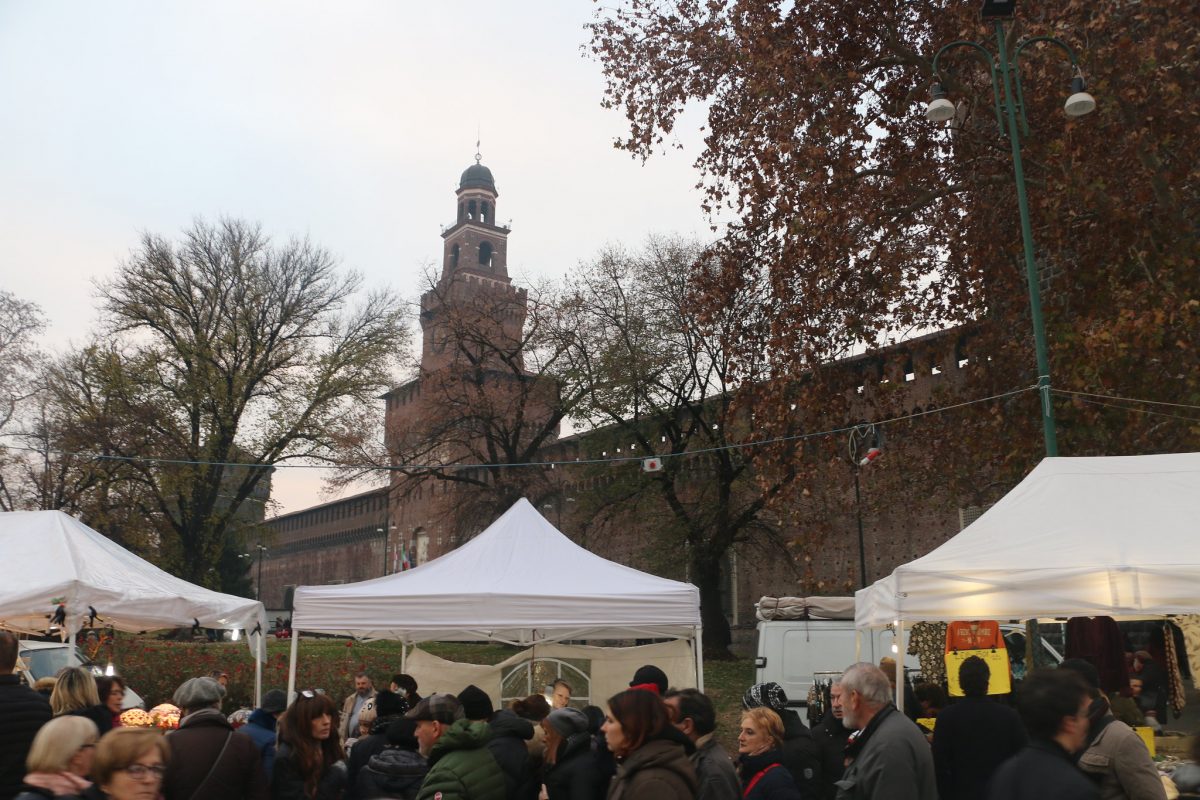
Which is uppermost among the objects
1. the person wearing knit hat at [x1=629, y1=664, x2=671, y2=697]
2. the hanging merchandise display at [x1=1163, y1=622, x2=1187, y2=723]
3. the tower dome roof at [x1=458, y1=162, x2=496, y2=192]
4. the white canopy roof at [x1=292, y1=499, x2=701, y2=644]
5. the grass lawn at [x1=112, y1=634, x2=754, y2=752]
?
the tower dome roof at [x1=458, y1=162, x2=496, y2=192]

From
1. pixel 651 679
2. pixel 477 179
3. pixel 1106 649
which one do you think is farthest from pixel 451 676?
pixel 477 179

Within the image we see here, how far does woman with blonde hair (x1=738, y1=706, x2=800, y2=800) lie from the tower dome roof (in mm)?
78192

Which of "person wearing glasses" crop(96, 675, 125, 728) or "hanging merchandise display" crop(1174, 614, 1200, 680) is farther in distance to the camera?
"hanging merchandise display" crop(1174, 614, 1200, 680)

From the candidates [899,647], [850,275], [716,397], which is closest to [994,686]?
[899,647]

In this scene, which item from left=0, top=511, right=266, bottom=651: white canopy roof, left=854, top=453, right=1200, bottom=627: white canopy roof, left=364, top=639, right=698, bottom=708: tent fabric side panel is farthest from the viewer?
left=364, top=639, right=698, bottom=708: tent fabric side panel

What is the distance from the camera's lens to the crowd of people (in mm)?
3520

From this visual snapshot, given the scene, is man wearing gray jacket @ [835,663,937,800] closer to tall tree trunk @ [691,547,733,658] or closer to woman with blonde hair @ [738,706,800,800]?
woman with blonde hair @ [738,706,800,800]

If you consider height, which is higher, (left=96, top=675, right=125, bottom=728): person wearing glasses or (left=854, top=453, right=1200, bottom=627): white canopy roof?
(left=854, top=453, right=1200, bottom=627): white canopy roof

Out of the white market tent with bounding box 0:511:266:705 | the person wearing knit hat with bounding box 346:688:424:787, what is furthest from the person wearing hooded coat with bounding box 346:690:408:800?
the white market tent with bounding box 0:511:266:705

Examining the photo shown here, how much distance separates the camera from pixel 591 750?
4.96m

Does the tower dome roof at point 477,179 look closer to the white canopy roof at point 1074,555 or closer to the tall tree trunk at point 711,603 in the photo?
the tall tree trunk at point 711,603

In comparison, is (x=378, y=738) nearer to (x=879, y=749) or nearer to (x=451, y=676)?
(x=879, y=749)

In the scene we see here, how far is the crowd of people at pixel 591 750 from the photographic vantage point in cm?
352

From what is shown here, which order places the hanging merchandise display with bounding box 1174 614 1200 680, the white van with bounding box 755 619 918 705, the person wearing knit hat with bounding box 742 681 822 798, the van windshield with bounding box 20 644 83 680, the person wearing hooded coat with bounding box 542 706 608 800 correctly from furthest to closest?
the white van with bounding box 755 619 918 705, the van windshield with bounding box 20 644 83 680, the hanging merchandise display with bounding box 1174 614 1200 680, the person wearing knit hat with bounding box 742 681 822 798, the person wearing hooded coat with bounding box 542 706 608 800
